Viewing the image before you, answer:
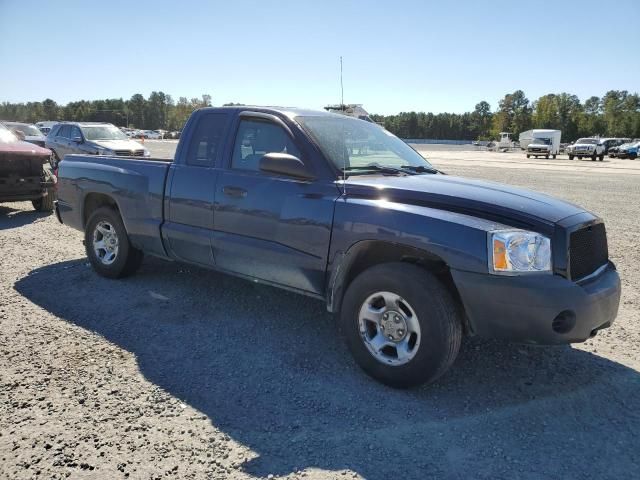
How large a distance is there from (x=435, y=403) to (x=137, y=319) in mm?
2724

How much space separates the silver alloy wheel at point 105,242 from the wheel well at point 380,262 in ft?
9.87

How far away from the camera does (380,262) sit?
3.67 m

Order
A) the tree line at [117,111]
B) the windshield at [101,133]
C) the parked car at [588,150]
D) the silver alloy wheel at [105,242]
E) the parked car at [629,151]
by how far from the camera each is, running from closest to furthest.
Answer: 1. the silver alloy wheel at [105,242]
2. the windshield at [101,133]
3. the parked car at [588,150]
4. the parked car at [629,151]
5. the tree line at [117,111]

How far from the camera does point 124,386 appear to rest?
132 inches

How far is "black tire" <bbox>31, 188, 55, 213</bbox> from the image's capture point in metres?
9.89

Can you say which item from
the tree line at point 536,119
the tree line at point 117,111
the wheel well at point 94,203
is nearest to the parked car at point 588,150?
the tree line at point 536,119

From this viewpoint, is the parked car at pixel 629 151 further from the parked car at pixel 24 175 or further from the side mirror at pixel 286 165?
the side mirror at pixel 286 165

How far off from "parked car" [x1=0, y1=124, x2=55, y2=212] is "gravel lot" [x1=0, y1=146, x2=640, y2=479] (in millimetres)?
4991

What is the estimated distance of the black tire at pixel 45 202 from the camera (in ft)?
32.4

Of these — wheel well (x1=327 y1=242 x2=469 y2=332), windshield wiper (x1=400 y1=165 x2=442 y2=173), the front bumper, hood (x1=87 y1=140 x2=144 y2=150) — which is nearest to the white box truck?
hood (x1=87 y1=140 x2=144 y2=150)

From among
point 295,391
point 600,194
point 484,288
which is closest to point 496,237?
point 484,288

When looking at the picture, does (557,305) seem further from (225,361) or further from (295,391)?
(225,361)

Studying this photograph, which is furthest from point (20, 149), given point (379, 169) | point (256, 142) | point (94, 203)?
point (379, 169)

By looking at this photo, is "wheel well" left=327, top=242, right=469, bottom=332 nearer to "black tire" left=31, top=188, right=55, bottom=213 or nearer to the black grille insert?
the black grille insert
